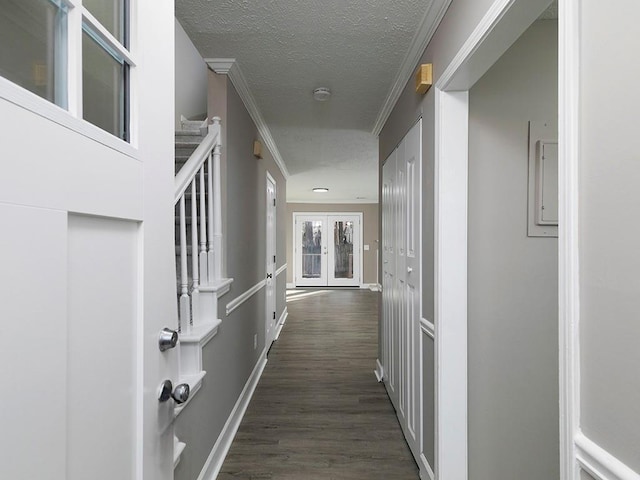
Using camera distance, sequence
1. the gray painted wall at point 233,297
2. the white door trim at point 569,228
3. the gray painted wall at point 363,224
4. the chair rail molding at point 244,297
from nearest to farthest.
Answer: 1. the white door trim at point 569,228
2. the gray painted wall at point 233,297
3. the chair rail molding at point 244,297
4. the gray painted wall at point 363,224

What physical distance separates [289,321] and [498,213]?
169 inches

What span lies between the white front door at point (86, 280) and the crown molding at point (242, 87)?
1.31m

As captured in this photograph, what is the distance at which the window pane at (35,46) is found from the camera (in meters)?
0.45

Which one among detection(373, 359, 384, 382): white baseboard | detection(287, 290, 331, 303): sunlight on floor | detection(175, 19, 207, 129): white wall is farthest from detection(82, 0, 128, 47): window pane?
detection(287, 290, 331, 303): sunlight on floor

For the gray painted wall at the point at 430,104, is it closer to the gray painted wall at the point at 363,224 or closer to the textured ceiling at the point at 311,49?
the textured ceiling at the point at 311,49

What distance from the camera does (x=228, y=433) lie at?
213 centimetres

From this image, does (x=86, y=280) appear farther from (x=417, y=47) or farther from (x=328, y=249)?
(x=328, y=249)

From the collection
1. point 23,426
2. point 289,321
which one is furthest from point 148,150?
point 289,321

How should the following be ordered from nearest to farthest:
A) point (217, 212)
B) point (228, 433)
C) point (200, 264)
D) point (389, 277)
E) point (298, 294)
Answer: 1. point (200, 264)
2. point (217, 212)
3. point (228, 433)
4. point (389, 277)
5. point (298, 294)

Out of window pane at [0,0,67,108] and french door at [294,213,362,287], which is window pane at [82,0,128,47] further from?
french door at [294,213,362,287]

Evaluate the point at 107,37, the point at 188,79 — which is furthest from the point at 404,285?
the point at 188,79

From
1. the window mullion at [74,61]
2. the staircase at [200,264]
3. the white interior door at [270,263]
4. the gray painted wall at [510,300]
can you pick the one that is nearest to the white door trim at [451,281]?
the gray painted wall at [510,300]

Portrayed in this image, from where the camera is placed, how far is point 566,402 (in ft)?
2.48

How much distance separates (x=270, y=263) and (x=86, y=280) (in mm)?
3498
